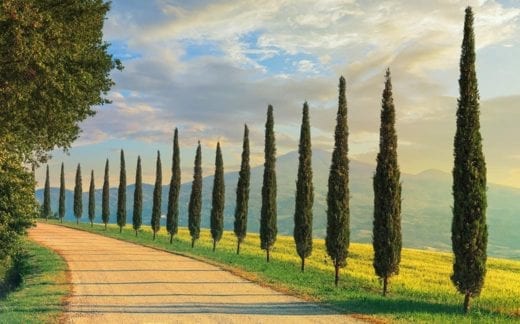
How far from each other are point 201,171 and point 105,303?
126ft

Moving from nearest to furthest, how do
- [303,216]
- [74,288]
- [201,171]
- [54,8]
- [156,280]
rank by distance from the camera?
[54,8] < [74,288] < [156,280] < [303,216] < [201,171]

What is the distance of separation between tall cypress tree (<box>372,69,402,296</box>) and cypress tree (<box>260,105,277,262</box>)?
17.5 meters

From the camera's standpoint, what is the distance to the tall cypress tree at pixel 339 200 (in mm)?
29016

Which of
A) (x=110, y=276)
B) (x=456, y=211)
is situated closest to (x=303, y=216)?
(x=110, y=276)

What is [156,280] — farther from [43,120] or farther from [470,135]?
[470,135]

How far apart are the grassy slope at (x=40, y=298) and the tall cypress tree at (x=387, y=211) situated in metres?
14.2

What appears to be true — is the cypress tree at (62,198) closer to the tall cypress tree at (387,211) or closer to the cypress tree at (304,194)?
the cypress tree at (304,194)

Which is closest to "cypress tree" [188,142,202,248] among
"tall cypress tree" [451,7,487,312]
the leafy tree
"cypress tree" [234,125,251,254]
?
"cypress tree" [234,125,251,254]

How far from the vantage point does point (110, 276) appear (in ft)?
91.8

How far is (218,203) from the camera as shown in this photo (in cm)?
5172

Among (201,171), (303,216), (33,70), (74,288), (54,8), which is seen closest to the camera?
(33,70)

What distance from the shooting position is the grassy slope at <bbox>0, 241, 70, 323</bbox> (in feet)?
56.2

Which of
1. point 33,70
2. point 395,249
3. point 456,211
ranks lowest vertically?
point 395,249

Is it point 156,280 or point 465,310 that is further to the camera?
point 156,280
